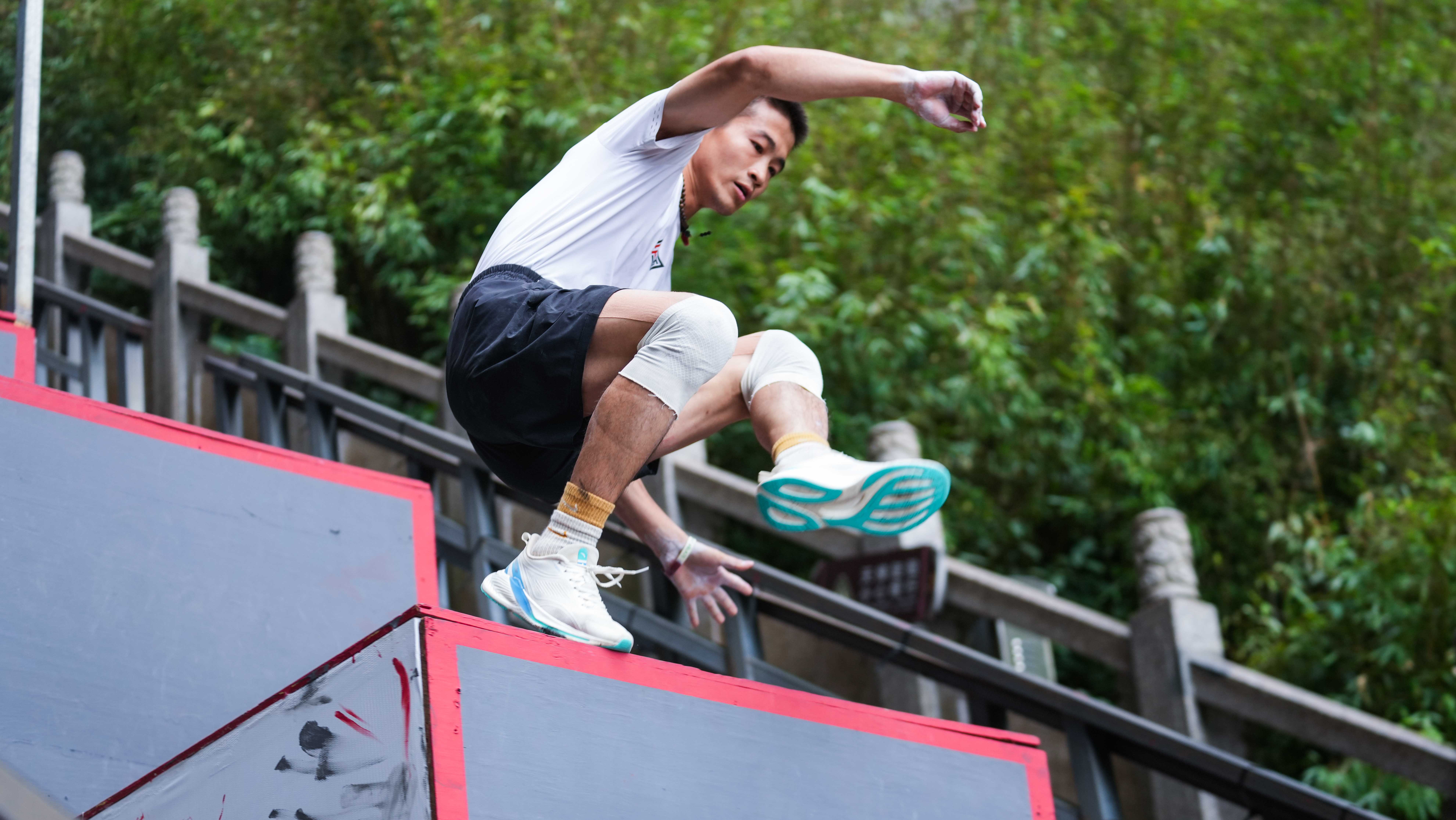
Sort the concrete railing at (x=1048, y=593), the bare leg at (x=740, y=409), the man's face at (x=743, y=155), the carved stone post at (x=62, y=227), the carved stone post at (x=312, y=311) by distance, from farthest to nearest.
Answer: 1. the carved stone post at (x=62, y=227)
2. the carved stone post at (x=312, y=311)
3. the concrete railing at (x=1048, y=593)
4. the man's face at (x=743, y=155)
5. the bare leg at (x=740, y=409)

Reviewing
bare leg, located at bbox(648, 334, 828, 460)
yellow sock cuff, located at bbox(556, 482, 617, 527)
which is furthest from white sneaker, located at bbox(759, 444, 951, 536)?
yellow sock cuff, located at bbox(556, 482, 617, 527)

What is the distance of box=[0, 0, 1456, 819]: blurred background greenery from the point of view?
21.2 feet

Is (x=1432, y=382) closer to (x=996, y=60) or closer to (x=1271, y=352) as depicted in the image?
(x=1271, y=352)

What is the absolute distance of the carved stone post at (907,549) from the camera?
380cm

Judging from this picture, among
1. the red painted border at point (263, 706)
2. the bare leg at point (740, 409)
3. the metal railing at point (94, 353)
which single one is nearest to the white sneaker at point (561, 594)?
the bare leg at point (740, 409)

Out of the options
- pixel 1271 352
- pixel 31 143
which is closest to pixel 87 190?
pixel 31 143

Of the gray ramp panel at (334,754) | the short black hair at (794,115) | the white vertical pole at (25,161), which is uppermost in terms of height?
the white vertical pole at (25,161)

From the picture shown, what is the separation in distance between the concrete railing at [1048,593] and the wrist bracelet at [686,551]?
4.86 ft

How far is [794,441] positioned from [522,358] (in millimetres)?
422

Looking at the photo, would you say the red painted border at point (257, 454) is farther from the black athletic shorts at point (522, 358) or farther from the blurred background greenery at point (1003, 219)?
the blurred background greenery at point (1003, 219)

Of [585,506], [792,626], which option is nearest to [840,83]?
[585,506]

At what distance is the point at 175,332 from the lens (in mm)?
5859

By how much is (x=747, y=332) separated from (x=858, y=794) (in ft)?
16.2

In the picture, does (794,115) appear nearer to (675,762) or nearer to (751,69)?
(751,69)
